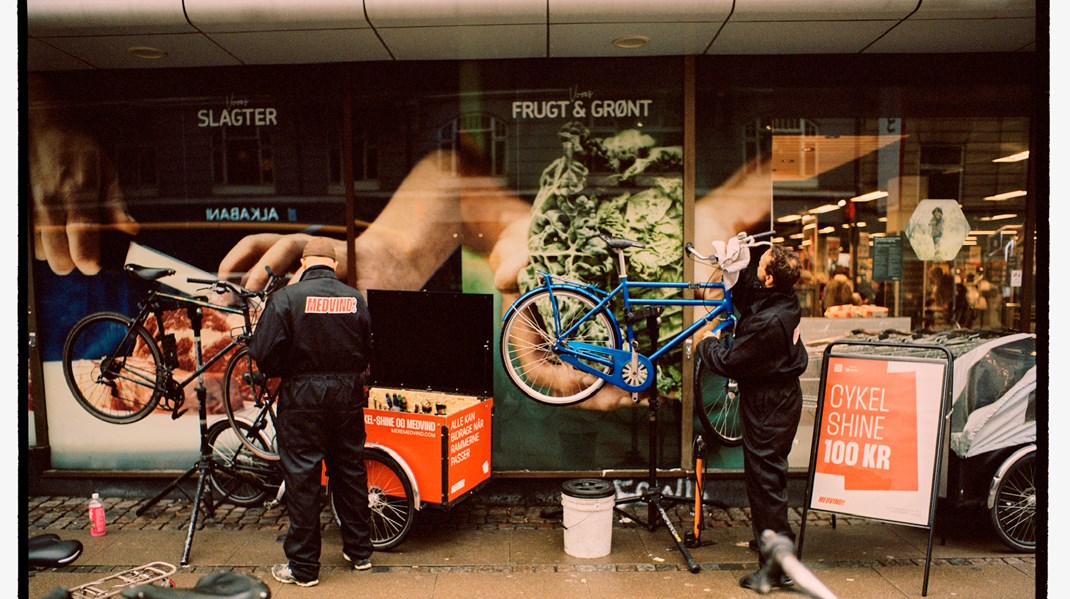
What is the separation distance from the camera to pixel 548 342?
6.32 m

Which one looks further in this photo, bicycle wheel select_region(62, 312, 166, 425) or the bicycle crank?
bicycle wheel select_region(62, 312, 166, 425)

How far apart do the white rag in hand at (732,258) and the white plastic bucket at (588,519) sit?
1892mm

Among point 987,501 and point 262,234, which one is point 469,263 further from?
A: point 987,501

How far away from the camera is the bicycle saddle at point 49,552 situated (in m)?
3.10

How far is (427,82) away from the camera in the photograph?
254 inches

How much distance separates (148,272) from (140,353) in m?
0.92

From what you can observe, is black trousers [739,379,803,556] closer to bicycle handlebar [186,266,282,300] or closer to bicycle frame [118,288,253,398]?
bicycle handlebar [186,266,282,300]

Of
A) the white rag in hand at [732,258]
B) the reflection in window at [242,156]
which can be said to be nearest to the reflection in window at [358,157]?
the reflection in window at [242,156]

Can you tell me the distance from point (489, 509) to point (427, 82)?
398 centimetres

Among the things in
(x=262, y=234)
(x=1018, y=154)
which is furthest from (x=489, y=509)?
(x=1018, y=154)

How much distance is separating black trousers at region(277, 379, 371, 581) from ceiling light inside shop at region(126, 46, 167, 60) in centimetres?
342

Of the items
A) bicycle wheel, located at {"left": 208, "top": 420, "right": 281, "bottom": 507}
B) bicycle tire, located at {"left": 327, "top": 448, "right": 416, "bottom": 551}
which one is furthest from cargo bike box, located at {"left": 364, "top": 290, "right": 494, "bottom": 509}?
bicycle wheel, located at {"left": 208, "top": 420, "right": 281, "bottom": 507}

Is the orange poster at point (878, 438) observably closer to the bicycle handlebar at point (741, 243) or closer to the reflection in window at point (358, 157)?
the bicycle handlebar at point (741, 243)

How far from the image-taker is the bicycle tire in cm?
532
